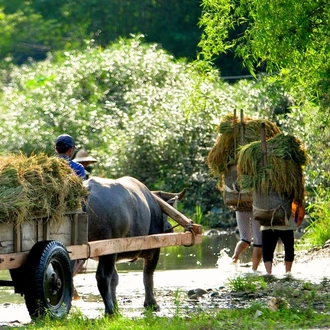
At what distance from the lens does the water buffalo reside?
10.4 m

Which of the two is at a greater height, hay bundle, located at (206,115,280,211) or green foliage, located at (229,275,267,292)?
hay bundle, located at (206,115,280,211)

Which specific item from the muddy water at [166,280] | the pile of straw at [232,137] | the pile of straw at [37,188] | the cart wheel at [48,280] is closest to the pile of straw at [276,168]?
the pile of straw at [232,137]

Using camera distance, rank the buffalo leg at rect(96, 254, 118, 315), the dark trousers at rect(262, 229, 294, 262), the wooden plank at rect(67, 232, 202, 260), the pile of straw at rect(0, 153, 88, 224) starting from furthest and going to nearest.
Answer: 1. the dark trousers at rect(262, 229, 294, 262)
2. the buffalo leg at rect(96, 254, 118, 315)
3. the wooden plank at rect(67, 232, 202, 260)
4. the pile of straw at rect(0, 153, 88, 224)

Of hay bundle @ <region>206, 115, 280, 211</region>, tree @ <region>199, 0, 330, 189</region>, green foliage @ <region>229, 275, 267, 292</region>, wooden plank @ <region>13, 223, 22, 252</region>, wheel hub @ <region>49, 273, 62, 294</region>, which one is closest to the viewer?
wooden plank @ <region>13, 223, 22, 252</region>

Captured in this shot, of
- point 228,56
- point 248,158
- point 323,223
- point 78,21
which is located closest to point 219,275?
point 248,158

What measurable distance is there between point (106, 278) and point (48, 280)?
1.23 metres

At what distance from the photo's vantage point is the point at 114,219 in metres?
10.5

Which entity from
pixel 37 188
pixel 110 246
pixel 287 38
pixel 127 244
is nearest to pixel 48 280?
pixel 37 188

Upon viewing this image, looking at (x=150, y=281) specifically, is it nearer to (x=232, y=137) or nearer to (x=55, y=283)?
(x=55, y=283)

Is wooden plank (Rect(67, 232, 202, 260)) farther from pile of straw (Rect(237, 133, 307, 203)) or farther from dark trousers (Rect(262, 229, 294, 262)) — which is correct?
dark trousers (Rect(262, 229, 294, 262))

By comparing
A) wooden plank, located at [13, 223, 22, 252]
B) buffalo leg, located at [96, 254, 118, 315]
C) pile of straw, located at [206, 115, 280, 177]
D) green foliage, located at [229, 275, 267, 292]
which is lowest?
green foliage, located at [229, 275, 267, 292]

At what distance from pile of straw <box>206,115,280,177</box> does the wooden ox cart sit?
423 cm

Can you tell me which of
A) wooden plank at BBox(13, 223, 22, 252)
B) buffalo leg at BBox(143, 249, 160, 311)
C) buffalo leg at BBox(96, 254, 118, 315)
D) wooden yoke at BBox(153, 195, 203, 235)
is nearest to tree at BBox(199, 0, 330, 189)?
wooden yoke at BBox(153, 195, 203, 235)

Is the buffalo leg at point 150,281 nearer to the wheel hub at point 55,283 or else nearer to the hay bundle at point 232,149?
the wheel hub at point 55,283
